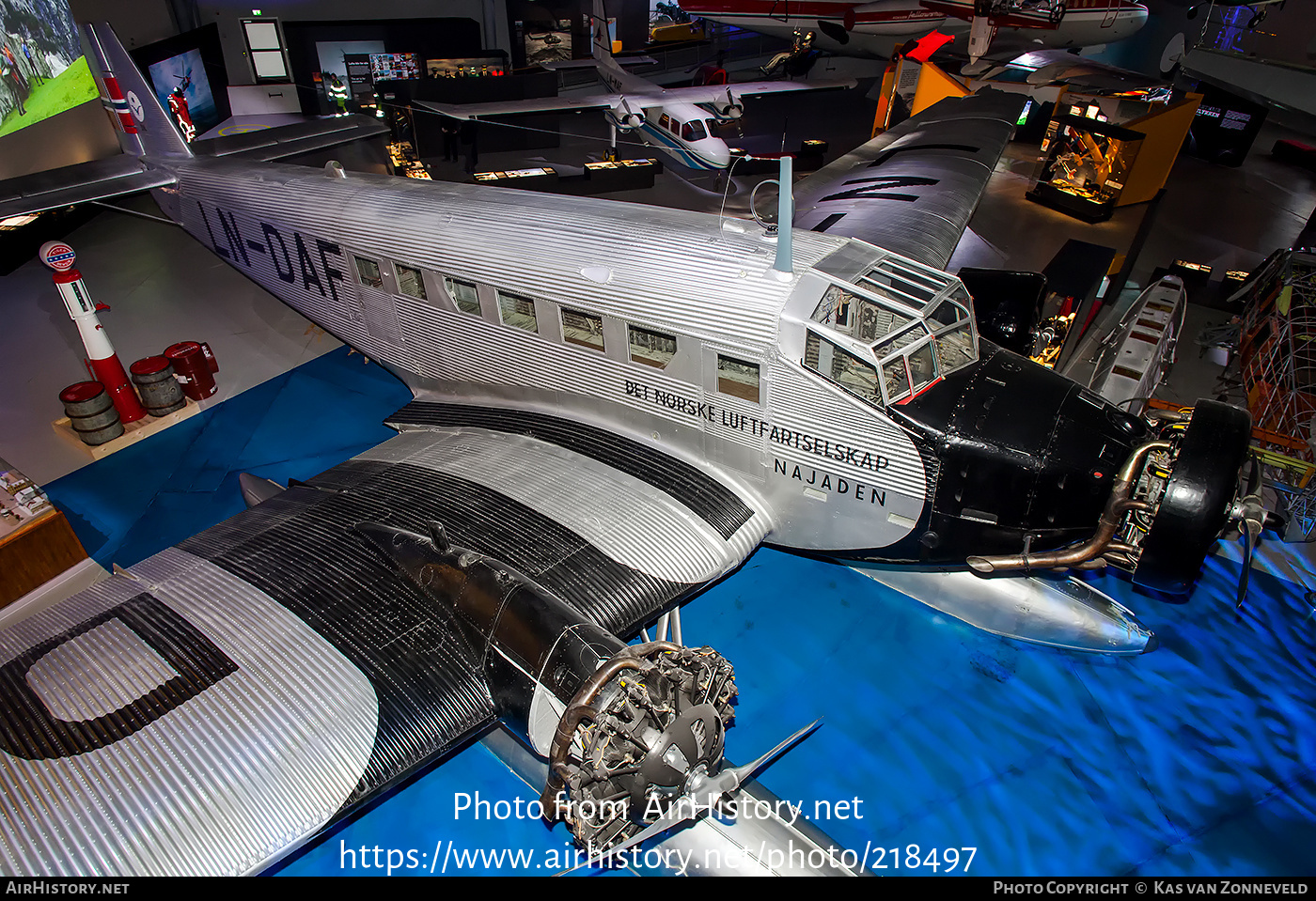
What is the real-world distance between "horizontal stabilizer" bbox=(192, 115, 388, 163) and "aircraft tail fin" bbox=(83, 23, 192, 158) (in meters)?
0.43

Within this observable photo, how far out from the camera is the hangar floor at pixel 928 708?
6117 mm

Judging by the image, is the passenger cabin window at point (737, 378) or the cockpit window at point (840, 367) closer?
the cockpit window at point (840, 367)

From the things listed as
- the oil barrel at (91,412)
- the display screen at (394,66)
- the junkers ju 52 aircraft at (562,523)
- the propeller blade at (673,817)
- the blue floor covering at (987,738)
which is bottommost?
the blue floor covering at (987,738)

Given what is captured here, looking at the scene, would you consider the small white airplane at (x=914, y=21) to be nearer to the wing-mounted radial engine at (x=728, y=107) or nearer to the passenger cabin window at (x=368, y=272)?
the wing-mounted radial engine at (x=728, y=107)

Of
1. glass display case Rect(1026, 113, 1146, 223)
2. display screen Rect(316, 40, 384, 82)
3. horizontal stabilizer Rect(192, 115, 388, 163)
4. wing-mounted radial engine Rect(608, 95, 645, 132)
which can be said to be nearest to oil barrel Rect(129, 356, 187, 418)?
horizontal stabilizer Rect(192, 115, 388, 163)

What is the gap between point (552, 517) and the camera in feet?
23.4

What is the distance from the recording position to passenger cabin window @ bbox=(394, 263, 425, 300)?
916 centimetres

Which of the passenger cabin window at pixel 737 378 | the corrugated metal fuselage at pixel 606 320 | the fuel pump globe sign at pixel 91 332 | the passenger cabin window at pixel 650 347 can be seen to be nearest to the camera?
the corrugated metal fuselage at pixel 606 320

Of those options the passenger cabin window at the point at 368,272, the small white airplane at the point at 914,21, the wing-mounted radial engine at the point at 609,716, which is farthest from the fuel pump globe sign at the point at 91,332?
the small white airplane at the point at 914,21

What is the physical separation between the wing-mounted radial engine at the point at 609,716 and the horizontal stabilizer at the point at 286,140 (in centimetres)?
1059

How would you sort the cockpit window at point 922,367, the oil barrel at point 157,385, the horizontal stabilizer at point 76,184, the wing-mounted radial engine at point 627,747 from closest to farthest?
the wing-mounted radial engine at point 627,747
the cockpit window at point 922,367
the horizontal stabilizer at point 76,184
the oil barrel at point 157,385

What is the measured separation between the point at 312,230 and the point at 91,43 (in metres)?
5.94

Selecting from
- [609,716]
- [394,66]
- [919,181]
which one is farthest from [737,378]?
[394,66]
